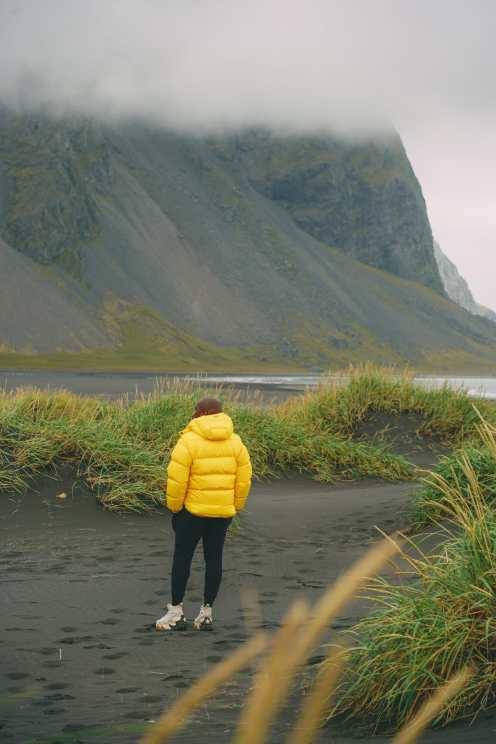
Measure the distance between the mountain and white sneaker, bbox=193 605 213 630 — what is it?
87139 mm

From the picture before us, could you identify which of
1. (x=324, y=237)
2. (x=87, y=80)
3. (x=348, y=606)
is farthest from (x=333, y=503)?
(x=324, y=237)

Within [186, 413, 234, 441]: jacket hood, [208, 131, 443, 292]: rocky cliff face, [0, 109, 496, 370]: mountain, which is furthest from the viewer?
[208, 131, 443, 292]: rocky cliff face

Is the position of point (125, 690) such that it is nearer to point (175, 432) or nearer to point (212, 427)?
point (212, 427)

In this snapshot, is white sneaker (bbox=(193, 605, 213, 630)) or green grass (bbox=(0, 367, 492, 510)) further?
green grass (bbox=(0, 367, 492, 510))

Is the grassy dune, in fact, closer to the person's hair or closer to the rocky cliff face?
the person's hair

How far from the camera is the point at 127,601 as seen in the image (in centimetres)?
725

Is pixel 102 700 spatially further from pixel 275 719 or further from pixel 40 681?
pixel 275 719

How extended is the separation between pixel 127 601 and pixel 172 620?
0.97 m

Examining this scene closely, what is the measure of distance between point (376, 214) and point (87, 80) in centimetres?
6951

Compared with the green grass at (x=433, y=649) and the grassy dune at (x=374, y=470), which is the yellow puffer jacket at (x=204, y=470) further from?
the green grass at (x=433, y=649)

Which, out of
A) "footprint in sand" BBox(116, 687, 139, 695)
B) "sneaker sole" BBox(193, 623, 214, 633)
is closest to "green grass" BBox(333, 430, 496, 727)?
"footprint in sand" BBox(116, 687, 139, 695)

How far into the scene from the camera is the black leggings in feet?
21.3

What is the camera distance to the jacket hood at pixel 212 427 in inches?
255

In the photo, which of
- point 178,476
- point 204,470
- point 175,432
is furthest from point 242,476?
point 175,432
